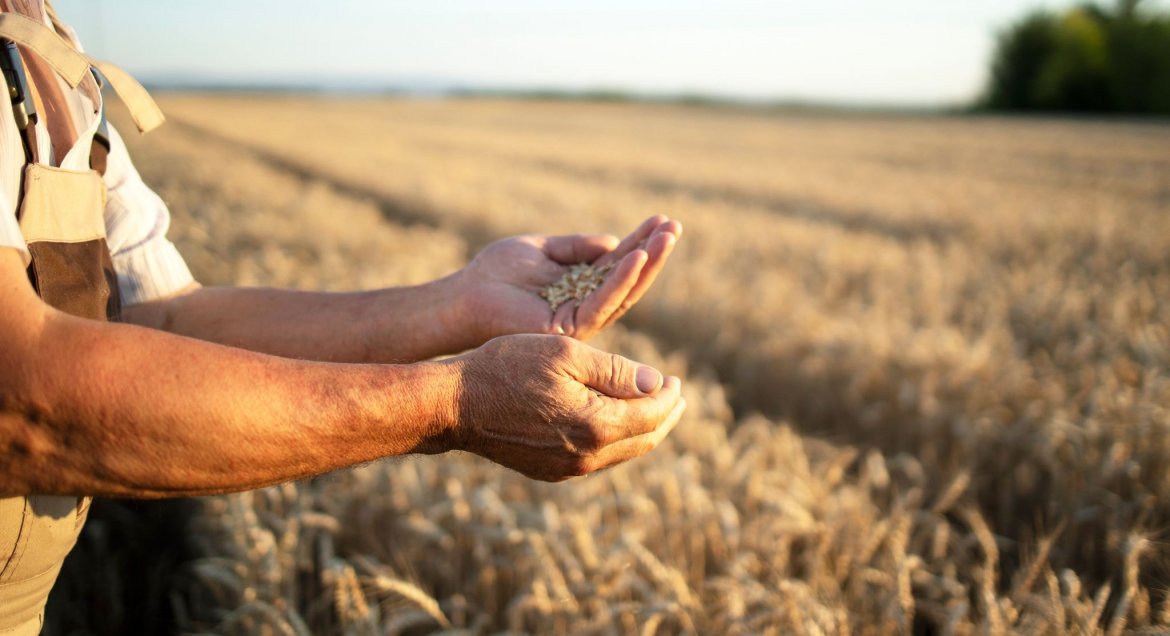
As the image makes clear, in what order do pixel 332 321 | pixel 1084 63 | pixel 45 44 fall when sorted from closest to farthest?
pixel 45 44, pixel 332 321, pixel 1084 63

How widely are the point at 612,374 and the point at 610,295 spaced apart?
32 centimetres

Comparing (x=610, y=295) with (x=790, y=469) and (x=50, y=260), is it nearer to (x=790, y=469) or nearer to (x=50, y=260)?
(x=50, y=260)

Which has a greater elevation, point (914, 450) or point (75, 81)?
point (75, 81)

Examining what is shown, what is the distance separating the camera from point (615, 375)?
1312mm

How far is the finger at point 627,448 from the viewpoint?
52.2 inches

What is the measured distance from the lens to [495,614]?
6.93 ft

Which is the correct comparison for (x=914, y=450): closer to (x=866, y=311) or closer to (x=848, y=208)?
(x=866, y=311)

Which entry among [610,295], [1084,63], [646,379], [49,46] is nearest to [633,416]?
[646,379]

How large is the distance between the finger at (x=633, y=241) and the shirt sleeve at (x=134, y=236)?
0.94 metres

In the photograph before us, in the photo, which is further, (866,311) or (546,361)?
(866,311)

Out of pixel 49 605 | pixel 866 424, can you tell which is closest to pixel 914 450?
A: pixel 866 424

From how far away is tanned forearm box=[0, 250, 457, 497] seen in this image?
916mm

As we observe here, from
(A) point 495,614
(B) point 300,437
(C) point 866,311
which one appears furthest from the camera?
(C) point 866,311

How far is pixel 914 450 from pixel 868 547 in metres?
1.48
